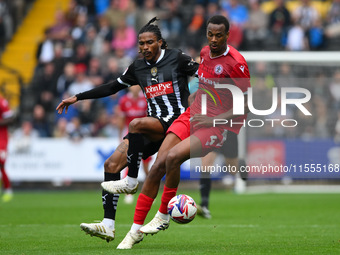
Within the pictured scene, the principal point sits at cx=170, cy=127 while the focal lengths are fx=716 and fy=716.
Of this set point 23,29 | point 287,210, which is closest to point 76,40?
point 23,29

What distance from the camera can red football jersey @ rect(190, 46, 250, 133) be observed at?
7.81 meters

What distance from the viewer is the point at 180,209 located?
292 inches

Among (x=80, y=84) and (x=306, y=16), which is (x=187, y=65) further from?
(x=306, y=16)

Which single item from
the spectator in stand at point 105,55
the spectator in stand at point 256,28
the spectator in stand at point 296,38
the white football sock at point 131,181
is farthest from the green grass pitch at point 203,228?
the spectator in stand at point 105,55

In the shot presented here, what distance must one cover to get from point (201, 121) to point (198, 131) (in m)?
0.12

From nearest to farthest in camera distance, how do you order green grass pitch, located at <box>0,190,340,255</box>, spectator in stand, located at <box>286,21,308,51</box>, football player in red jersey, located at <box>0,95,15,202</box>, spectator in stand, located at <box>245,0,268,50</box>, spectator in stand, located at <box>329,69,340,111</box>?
green grass pitch, located at <box>0,190,340,255</box> → football player in red jersey, located at <box>0,95,15,202</box> → spectator in stand, located at <box>329,69,340,111</box> → spectator in stand, located at <box>286,21,308,51</box> → spectator in stand, located at <box>245,0,268,50</box>

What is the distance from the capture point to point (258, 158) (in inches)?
706

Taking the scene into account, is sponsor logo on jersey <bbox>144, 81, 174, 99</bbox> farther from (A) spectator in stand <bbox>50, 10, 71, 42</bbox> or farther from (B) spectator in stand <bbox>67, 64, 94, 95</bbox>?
(A) spectator in stand <bbox>50, 10, 71, 42</bbox>

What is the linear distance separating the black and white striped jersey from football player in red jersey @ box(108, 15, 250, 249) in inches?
5.9

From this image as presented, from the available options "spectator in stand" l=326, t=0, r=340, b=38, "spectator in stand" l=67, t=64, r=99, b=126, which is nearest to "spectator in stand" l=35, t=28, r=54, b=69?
"spectator in stand" l=67, t=64, r=99, b=126

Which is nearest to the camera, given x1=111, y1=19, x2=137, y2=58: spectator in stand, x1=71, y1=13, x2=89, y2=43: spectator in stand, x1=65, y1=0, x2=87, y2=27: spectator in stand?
x1=111, y1=19, x2=137, y2=58: spectator in stand

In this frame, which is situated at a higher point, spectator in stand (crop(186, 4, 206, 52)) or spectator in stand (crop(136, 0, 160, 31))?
spectator in stand (crop(136, 0, 160, 31))

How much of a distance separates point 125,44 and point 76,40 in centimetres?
156

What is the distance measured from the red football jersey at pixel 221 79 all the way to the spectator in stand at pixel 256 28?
1271 cm
